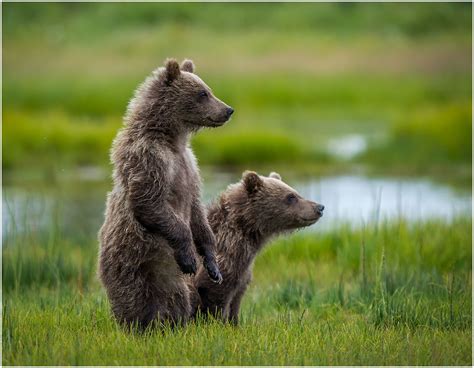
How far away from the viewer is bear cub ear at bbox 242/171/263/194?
25.4 ft

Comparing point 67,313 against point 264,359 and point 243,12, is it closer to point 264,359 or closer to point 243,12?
point 264,359

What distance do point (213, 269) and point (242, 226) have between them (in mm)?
893

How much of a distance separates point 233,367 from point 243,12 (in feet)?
103

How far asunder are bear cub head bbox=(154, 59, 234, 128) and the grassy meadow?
1425mm

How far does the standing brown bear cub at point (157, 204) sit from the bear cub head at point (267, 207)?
34.2 inches

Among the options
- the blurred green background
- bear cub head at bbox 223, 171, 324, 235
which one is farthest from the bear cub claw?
the blurred green background

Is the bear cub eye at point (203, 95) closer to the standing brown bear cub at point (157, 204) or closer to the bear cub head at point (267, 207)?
the standing brown bear cub at point (157, 204)

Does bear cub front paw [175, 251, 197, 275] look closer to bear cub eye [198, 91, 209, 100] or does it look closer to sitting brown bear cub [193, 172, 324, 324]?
sitting brown bear cub [193, 172, 324, 324]

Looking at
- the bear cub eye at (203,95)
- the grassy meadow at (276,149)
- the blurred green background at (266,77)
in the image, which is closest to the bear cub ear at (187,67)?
the bear cub eye at (203,95)

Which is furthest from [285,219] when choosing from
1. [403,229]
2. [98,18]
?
[98,18]

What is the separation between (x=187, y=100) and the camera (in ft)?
21.9

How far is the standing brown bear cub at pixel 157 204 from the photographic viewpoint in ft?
21.0

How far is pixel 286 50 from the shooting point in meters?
32.0

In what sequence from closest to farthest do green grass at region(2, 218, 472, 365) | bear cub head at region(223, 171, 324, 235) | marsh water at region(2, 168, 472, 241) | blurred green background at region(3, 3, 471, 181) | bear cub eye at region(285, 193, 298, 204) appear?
→ 1. green grass at region(2, 218, 472, 365)
2. bear cub head at region(223, 171, 324, 235)
3. bear cub eye at region(285, 193, 298, 204)
4. marsh water at region(2, 168, 472, 241)
5. blurred green background at region(3, 3, 471, 181)
